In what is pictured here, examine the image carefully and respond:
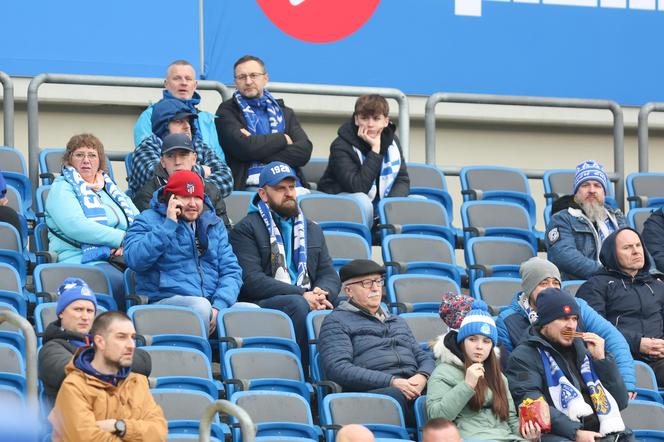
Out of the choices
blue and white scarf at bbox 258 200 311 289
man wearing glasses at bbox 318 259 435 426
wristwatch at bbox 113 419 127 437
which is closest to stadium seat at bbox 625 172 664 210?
blue and white scarf at bbox 258 200 311 289

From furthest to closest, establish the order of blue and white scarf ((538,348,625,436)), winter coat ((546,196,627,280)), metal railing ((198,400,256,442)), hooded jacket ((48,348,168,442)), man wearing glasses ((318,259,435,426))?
winter coat ((546,196,627,280)), man wearing glasses ((318,259,435,426)), blue and white scarf ((538,348,625,436)), hooded jacket ((48,348,168,442)), metal railing ((198,400,256,442))

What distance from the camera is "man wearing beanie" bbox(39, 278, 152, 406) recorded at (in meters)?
6.02

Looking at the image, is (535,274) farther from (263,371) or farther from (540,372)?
(263,371)

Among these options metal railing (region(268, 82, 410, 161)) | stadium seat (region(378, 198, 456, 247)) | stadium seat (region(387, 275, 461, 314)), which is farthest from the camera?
metal railing (region(268, 82, 410, 161))

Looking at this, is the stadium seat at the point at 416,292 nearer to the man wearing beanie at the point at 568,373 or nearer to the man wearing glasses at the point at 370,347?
the man wearing glasses at the point at 370,347

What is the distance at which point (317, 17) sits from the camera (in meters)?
10.4

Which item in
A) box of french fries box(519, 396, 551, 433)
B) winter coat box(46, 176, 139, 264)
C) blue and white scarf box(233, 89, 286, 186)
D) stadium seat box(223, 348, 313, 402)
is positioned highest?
blue and white scarf box(233, 89, 286, 186)

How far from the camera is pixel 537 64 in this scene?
11016 millimetres

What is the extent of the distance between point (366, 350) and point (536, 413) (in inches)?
38.7

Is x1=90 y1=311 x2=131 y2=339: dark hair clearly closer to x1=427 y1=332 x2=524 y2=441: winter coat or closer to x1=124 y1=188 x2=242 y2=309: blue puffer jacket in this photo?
x1=124 y1=188 x2=242 y2=309: blue puffer jacket

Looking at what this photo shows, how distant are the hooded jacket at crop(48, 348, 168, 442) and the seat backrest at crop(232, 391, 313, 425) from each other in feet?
2.27

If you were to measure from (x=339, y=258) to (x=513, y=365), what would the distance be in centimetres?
176

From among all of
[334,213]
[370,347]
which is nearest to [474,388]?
[370,347]

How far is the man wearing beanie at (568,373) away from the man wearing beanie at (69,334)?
1.91 meters
